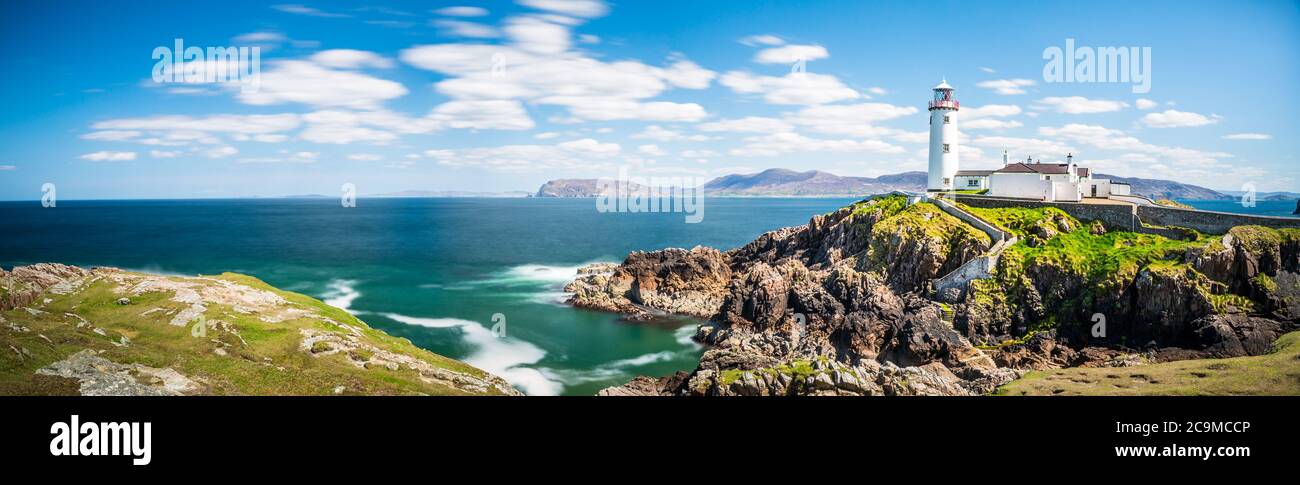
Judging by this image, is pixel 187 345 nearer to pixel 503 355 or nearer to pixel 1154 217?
pixel 503 355

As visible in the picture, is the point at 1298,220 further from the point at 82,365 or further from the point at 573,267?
the point at 573,267

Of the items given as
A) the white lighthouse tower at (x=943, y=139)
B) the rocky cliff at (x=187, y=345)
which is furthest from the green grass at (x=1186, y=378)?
the white lighthouse tower at (x=943, y=139)

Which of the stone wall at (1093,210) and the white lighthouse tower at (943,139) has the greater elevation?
the white lighthouse tower at (943,139)

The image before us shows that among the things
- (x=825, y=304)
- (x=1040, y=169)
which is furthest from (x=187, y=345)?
(x=1040, y=169)

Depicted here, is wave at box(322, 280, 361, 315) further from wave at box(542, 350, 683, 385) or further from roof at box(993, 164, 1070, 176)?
roof at box(993, 164, 1070, 176)

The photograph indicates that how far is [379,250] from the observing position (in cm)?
10181

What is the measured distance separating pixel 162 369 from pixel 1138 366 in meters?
38.3

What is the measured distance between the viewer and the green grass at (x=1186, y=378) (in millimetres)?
25188

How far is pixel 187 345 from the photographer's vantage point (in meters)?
26.1

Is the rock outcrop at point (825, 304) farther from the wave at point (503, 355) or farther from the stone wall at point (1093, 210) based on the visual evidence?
the wave at point (503, 355)

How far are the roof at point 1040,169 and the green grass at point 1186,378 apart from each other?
23228mm

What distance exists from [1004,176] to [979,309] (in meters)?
19.8
